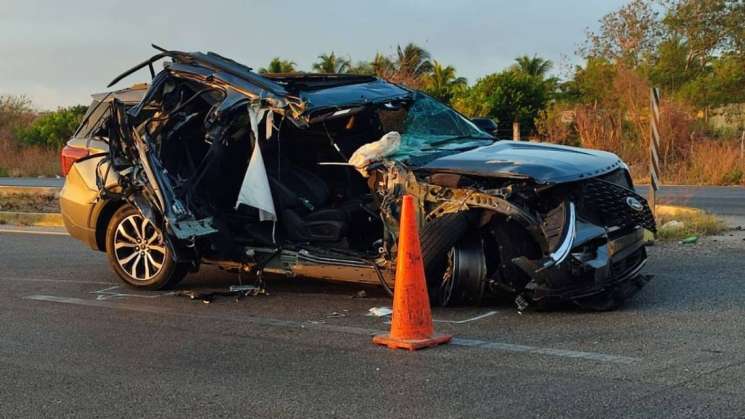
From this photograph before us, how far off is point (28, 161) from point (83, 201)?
3245cm

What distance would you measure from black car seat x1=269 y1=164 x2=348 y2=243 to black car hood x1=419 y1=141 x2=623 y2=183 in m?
1.28

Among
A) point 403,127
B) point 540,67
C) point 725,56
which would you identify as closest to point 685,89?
point 725,56

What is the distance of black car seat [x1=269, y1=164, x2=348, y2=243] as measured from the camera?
23.5ft

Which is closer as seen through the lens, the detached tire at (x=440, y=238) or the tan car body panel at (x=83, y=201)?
the detached tire at (x=440, y=238)

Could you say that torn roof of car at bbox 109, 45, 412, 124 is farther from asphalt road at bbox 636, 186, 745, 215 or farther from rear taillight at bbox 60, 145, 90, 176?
asphalt road at bbox 636, 186, 745, 215

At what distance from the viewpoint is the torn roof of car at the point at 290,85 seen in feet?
21.8

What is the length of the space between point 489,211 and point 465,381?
175cm

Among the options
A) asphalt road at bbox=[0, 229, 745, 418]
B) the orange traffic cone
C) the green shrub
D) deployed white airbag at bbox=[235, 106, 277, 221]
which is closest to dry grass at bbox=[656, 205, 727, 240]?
asphalt road at bbox=[0, 229, 745, 418]

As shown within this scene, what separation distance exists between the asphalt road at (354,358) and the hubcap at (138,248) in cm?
26

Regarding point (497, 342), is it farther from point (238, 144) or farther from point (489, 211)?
point (238, 144)

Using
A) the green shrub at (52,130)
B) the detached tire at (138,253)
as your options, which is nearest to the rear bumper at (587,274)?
the detached tire at (138,253)

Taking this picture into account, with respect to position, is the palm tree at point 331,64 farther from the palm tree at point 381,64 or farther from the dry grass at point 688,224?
the dry grass at point 688,224

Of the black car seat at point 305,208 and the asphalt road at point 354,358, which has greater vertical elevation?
the black car seat at point 305,208

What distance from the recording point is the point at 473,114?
27.9 metres
